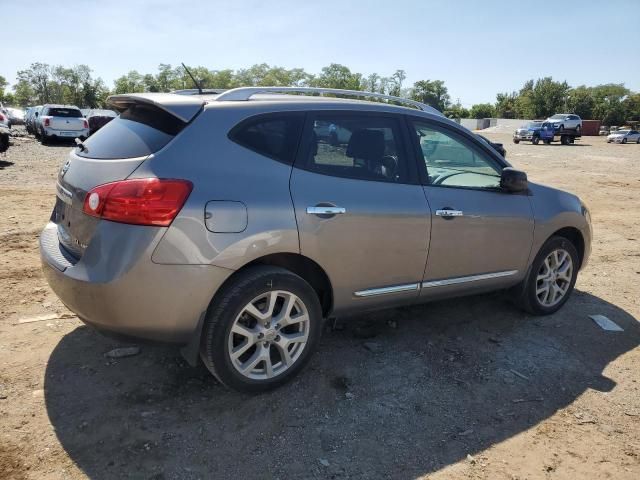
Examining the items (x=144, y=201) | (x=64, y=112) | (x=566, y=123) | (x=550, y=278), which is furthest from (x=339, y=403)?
(x=566, y=123)

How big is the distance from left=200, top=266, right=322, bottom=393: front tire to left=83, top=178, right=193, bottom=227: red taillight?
0.55 metres

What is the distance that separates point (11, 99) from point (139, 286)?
360ft

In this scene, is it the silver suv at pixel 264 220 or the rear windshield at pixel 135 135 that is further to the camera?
the rear windshield at pixel 135 135

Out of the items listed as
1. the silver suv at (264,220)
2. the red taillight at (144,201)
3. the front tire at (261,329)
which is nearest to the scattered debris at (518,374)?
the silver suv at (264,220)

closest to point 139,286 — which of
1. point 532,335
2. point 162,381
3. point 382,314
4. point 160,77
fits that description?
point 162,381

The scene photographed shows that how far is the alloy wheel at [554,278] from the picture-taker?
4.40m

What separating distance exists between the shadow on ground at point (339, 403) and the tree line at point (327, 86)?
75329mm

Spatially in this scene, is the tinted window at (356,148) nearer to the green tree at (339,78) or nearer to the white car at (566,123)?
the white car at (566,123)

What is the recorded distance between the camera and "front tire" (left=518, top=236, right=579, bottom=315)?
4328 mm

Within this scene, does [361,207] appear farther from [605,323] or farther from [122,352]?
[605,323]

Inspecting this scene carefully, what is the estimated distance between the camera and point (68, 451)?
2502mm

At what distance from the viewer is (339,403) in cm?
304

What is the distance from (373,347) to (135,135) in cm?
225

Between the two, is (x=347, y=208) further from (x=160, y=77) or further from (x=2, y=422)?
(x=160, y=77)
